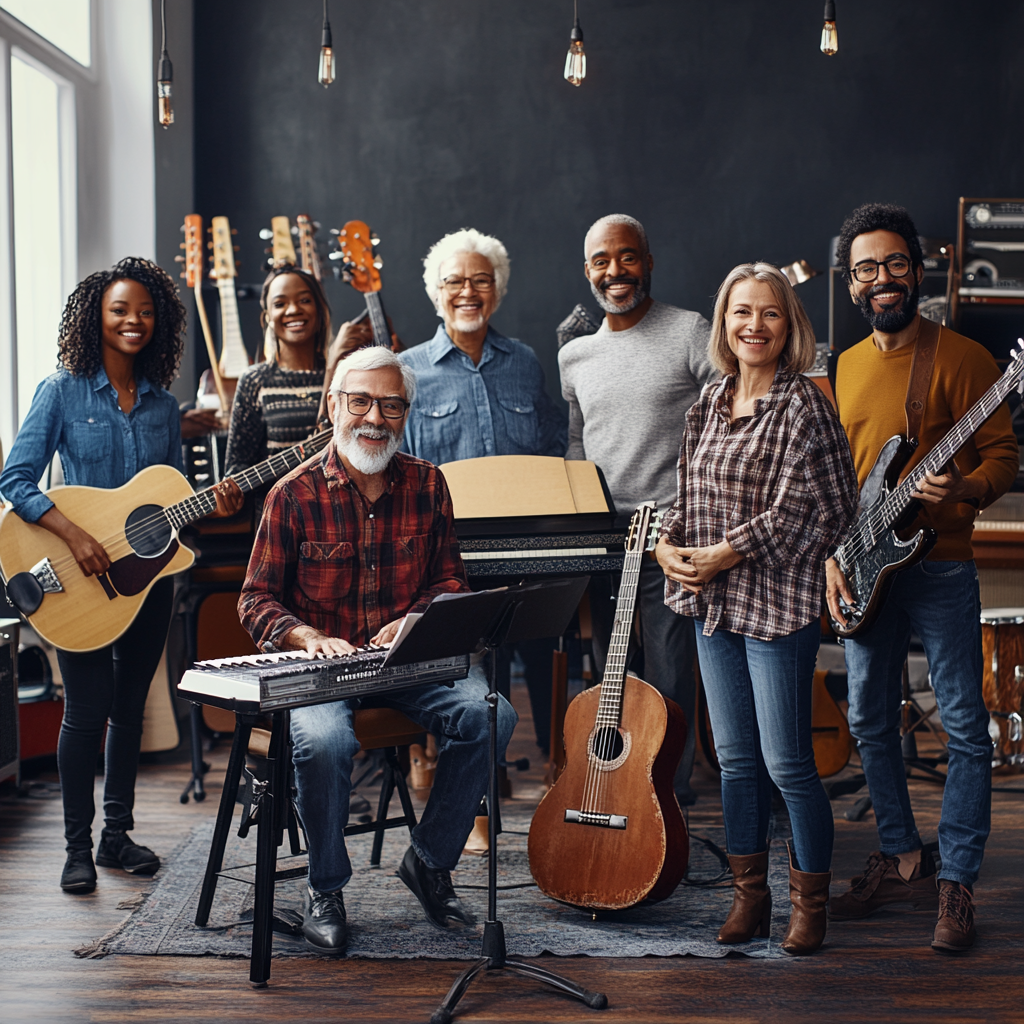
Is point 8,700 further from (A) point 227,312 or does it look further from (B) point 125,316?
(A) point 227,312

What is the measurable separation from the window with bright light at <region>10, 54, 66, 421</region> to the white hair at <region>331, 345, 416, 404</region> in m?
2.61

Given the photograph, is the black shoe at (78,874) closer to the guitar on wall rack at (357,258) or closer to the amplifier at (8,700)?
the amplifier at (8,700)

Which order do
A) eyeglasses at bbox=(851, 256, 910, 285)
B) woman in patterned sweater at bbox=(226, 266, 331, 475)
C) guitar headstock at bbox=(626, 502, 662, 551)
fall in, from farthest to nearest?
woman in patterned sweater at bbox=(226, 266, 331, 475), guitar headstock at bbox=(626, 502, 662, 551), eyeglasses at bbox=(851, 256, 910, 285)

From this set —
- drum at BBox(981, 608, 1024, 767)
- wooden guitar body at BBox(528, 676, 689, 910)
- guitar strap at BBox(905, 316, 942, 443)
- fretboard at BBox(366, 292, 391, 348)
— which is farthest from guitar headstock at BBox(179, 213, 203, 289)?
drum at BBox(981, 608, 1024, 767)

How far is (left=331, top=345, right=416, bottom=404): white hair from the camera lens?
2.72m

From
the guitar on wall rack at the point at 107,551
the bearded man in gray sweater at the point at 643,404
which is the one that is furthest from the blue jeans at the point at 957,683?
the guitar on wall rack at the point at 107,551

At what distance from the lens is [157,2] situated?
17.9 feet

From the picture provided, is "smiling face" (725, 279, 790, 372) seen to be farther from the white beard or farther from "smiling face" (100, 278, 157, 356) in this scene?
"smiling face" (100, 278, 157, 356)

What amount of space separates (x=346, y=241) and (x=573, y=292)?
1775 millimetres

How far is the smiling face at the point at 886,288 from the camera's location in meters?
2.58

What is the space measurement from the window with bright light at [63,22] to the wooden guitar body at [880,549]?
13.0 ft

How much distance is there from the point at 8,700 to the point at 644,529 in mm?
2134

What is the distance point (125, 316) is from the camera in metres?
3.02

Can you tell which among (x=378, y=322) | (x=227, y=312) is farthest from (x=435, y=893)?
(x=227, y=312)
